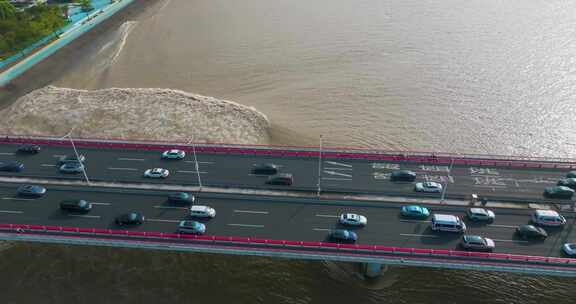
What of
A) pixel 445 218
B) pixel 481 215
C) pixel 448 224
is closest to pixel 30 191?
pixel 445 218

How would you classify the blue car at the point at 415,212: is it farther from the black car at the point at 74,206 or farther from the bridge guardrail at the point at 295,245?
the black car at the point at 74,206

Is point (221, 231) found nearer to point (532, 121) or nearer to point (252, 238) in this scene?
point (252, 238)

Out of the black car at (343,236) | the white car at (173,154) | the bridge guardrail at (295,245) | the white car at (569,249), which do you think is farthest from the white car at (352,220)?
the white car at (173,154)

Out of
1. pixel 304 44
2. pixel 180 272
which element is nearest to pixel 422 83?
pixel 304 44

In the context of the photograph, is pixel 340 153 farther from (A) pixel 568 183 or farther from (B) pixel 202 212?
(A) pixel 568 183

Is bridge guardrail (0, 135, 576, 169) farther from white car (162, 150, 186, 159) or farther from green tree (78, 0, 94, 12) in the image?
green tree (78, 0, 94, 12)
